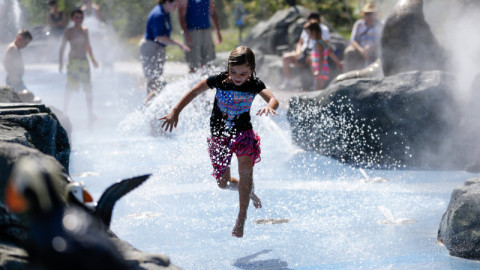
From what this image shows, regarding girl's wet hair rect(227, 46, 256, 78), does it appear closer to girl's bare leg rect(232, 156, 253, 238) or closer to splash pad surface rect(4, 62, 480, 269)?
girl's bare leg rect(232, 156, 253, 238)

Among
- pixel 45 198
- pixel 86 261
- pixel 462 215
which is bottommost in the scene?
pixel 462 215

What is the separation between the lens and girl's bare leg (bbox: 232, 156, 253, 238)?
4.30 meters

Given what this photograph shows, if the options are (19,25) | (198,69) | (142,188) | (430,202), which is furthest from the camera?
(19,25)

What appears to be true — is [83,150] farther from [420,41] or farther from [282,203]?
[420,41]

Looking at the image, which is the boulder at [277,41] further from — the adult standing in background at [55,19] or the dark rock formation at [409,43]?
the dark rock formation at [409,43]

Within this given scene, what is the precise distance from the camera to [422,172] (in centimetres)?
678

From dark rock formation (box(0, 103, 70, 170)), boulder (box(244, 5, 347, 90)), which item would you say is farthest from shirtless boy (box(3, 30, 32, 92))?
boulder (box(244, 5, 347, 90))

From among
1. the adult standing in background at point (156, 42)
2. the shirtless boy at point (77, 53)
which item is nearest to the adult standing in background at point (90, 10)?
the shirtless boy at point (77, 53)

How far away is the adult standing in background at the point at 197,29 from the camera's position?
10141mm

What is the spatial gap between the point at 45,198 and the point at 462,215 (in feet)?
8.58

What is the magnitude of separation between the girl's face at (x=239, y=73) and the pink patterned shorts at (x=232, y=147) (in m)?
0.34

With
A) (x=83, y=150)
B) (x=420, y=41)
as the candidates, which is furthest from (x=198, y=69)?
(x=420, y=41)

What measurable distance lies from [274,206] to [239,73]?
152cm

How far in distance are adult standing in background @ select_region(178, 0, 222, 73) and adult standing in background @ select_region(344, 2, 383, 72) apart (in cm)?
286
